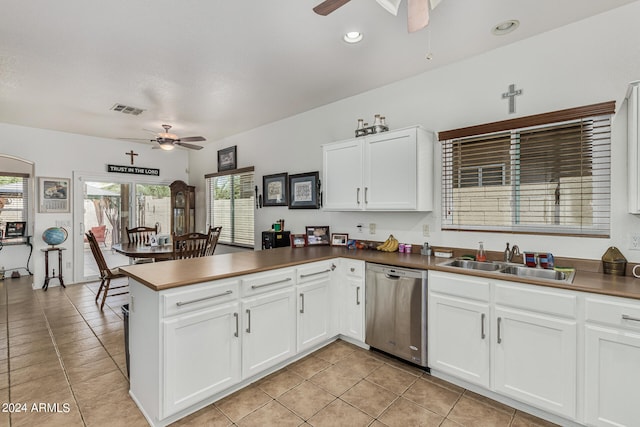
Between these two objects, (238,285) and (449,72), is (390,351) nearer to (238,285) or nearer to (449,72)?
(238,285)

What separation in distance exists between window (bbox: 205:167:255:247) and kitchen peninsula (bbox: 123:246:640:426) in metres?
2.56

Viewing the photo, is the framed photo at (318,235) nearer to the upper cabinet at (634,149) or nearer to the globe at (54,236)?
the upper cabinet at (634,149)

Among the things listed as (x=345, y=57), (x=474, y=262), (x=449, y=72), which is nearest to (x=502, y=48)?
(x=449, y=72)

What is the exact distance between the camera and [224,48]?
8.77 feet

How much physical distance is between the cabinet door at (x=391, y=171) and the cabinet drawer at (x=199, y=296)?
1.63 metres

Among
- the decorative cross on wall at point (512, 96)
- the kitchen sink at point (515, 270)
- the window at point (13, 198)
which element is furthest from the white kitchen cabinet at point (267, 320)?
the window at point (13, 198)

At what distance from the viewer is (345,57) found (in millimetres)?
2859

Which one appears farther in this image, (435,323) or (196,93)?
(196,93)

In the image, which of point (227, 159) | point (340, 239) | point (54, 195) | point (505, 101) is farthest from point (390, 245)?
point (54, 195)

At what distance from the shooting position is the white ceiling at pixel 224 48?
7.13 ft

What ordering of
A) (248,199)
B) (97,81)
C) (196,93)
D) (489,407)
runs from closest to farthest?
(489,407) → (97,81) → (196,93) → (248,199)

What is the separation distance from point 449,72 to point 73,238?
21.5ft

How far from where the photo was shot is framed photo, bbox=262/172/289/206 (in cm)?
465

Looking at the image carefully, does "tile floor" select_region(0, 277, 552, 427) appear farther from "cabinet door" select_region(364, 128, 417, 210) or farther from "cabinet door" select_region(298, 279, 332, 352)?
"cabinet door" select_region(364, 128, 417, 210)
